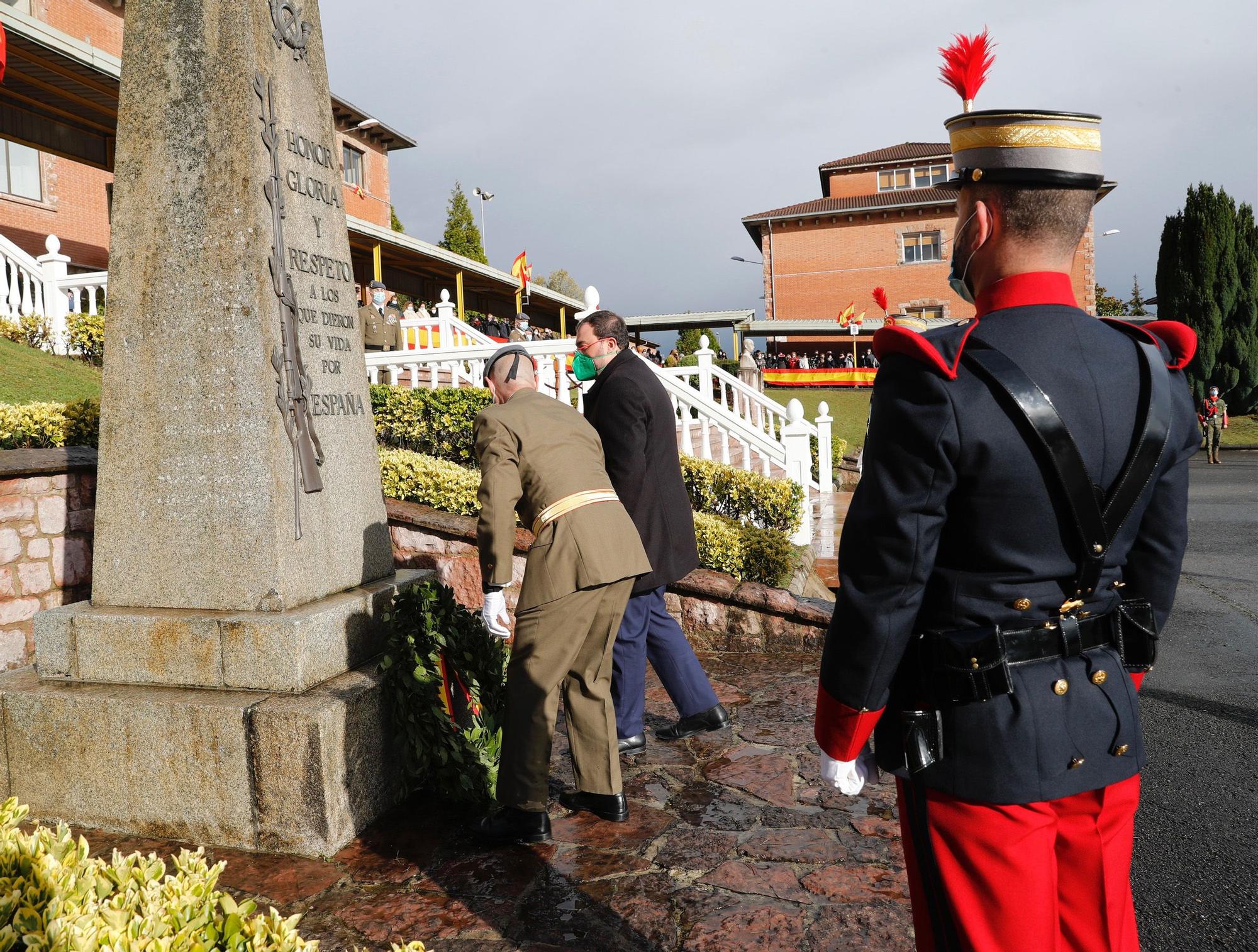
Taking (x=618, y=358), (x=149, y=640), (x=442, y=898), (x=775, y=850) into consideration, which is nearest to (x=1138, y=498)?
(x=775, y=850)

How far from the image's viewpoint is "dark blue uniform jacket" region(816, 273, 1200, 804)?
69.2 inches

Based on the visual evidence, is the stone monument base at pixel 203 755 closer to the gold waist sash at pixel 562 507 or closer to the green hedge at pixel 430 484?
the gold waist sash at pixel 562 507

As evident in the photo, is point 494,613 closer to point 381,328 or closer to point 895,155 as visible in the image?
point 381,328

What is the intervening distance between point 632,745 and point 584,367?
6.80 feet

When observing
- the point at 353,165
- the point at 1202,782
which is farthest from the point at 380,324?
the point at 353,165

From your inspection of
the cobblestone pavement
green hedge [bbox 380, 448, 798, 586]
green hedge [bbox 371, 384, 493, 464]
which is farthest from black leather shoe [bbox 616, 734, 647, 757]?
green hedge [bbox 371, 384, 493, 464]

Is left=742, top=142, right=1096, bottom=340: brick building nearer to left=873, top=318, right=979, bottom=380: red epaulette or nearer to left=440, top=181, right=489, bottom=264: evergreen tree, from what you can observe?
left=440, top=181, right=489, bottom=264: evergreen tree

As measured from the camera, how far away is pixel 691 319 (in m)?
45.2

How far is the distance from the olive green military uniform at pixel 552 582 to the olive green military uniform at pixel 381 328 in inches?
498

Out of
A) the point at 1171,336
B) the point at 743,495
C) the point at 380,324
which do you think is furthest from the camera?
the point at 380,324

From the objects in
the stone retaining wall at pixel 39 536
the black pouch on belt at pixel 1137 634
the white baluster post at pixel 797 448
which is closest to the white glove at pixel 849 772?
the black pouch on belt at pixel 1137 634

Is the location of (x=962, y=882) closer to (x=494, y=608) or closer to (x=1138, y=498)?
(x=1138, y=498)

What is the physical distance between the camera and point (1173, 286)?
110 ft

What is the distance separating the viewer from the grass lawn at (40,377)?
28.0 feet
